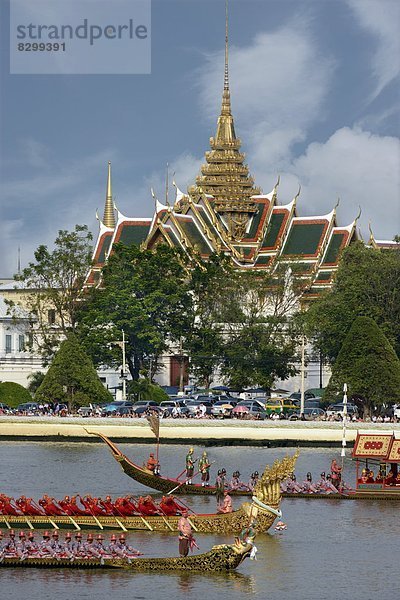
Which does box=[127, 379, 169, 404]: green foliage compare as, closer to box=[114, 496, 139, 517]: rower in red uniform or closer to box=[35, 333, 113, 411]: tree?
box=[35, 333, 113, 411]: tree

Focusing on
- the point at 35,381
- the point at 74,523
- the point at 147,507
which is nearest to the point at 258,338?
the point at 35,381

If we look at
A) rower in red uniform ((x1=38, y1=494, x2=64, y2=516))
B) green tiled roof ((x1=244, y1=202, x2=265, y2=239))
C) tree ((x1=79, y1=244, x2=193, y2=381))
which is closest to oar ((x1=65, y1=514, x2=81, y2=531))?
rower in red uniform ((x1=38, y1=494, x2=64, y2=516))

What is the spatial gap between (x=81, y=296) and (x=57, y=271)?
7.20 feet

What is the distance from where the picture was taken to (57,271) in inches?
3713

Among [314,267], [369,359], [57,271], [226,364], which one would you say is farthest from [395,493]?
[314,267]

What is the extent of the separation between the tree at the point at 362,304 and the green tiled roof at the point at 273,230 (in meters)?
24.0

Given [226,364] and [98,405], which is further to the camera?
[226,364]

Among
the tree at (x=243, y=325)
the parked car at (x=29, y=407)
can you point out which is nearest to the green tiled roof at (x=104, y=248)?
the tree at (x=243, y=325)

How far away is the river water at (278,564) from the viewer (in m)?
37.2

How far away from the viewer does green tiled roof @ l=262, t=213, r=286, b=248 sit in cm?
10888

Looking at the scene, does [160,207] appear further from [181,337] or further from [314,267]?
[181,337]

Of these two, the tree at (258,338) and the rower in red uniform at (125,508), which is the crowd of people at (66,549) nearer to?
the rower in red uniform at (125,508)

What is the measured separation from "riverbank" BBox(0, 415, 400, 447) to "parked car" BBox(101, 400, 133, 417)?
Answer: 2168 millimetres

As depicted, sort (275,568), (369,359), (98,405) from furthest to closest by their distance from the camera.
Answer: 1. (98,405)
2. (369,359)
3. (275,568)
